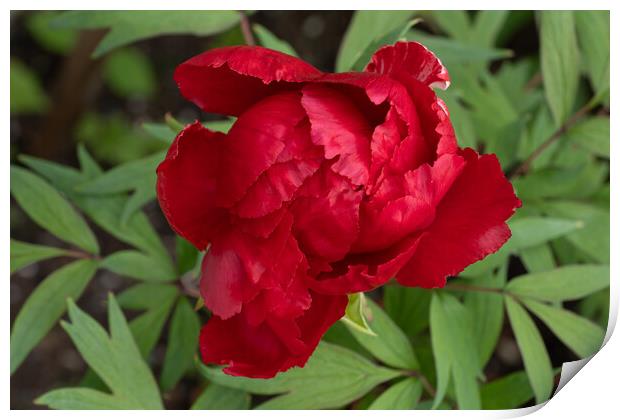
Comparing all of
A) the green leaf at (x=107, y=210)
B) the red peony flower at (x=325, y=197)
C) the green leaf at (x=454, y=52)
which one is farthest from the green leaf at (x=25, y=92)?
the red peony flower at (x=325, y=197)

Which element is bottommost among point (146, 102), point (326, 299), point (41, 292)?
point (146, 102)

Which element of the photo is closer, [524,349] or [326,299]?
[326,299]

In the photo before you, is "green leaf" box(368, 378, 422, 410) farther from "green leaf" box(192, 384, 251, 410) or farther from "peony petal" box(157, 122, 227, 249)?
"peony petal" box(157, 122, 227, 249)

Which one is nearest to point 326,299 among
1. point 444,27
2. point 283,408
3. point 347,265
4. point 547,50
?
point 347,265

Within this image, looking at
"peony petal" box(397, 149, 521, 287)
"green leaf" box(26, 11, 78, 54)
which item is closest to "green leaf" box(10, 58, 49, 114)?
"green leaf" box(26, 11, 78, 54)

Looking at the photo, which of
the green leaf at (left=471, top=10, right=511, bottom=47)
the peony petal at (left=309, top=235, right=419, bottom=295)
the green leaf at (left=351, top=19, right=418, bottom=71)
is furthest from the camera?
A: the green leaf at (left=471, top=10, right=511, bottom=47)

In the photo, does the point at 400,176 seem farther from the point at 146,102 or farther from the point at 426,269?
the point at 146,102
